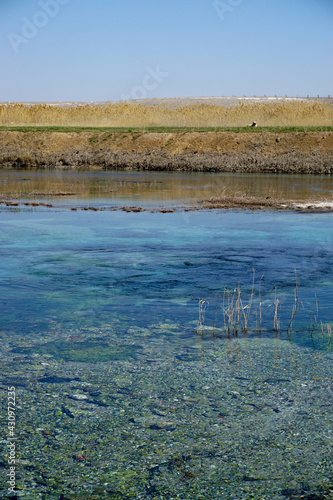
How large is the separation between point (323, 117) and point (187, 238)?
3254 centimetres

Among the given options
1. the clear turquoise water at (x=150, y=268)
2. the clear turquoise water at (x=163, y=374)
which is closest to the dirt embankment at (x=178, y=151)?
the clear turquoise water at (x=150, y=268)

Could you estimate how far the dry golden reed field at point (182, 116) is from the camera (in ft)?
149

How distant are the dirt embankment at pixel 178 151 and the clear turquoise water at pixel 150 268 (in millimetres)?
19695

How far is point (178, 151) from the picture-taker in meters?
40.3

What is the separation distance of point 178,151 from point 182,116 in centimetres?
877

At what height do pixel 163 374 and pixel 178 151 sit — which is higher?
pixel 178 151

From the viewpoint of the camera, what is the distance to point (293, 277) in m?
11.0

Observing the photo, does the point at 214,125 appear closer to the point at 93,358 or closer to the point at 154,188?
the point at 154,188

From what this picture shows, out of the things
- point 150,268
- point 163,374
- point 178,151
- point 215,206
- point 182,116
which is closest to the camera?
point 163,374

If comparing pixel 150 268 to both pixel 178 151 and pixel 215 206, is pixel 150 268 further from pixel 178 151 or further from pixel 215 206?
pixel 178 151

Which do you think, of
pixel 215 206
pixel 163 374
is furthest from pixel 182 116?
pixel 163 374

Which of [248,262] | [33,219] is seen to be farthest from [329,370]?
[33,219]

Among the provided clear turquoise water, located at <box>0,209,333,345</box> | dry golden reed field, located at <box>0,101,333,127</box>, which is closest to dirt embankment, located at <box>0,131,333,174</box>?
dry golden reed field, located at <box>0,101,333,127</box>

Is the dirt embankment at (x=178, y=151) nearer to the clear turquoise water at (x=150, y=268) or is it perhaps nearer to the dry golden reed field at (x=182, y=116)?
the dry golden reed field at (x=182, y=116)
